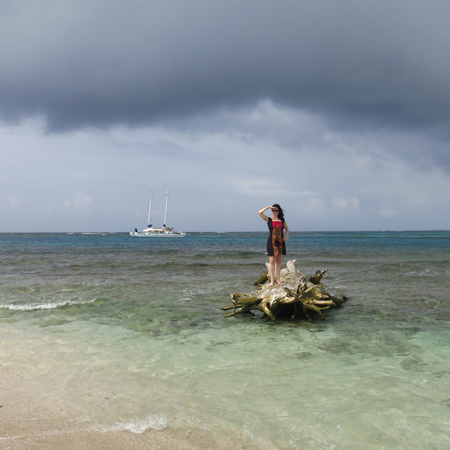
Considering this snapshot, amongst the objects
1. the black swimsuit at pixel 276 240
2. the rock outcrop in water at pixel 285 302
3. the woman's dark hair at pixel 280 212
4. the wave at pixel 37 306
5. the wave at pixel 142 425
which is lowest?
the wave at pixel 37 306

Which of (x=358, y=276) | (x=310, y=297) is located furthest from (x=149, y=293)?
(x=358, y=276)

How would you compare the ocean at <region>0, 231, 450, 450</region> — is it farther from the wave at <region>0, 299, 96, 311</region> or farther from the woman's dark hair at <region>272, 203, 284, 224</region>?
the woman's dark hair at <region>272, 203, 284, 224</region>

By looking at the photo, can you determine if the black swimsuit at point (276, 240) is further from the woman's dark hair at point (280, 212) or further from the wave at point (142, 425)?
the wave at point (142, 425)

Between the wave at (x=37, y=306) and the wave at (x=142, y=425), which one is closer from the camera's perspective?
the wave at (x=142, y=425)

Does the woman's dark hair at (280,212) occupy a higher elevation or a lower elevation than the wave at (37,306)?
higher

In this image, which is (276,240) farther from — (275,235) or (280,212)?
(280,212)

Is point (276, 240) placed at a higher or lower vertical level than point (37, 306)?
higher

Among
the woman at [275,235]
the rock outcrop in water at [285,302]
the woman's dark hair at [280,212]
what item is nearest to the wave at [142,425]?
the rock outcrop in water at [285,302]

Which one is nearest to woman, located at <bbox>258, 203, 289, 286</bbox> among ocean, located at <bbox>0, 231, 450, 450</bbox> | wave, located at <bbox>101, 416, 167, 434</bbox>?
ocean, located at <bbox>0, 231, 450, 450</bbox>

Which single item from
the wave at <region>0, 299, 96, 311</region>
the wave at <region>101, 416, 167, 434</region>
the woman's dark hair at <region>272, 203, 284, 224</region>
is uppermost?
the woman's dark hair at <region>272, 203, 284, 224</region>

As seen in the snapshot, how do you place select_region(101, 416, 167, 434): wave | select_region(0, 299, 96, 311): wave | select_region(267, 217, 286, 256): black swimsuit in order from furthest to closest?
select_region(0, 299, 96, 311): wave
select_region(267, 217, 286, 256): black swimsuit
select_region(101, 416, 167, 434): wave

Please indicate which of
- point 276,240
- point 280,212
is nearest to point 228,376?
point 276,240

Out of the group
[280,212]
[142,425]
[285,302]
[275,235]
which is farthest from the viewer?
[280,212]

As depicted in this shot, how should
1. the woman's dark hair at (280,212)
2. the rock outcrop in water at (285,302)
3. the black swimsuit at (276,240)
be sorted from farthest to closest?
the woman's dark hair at (280,212), the black swimsuit at (276,240), the rock outcrop in water at (285,302)
